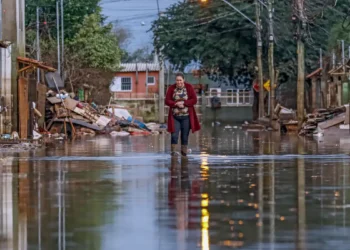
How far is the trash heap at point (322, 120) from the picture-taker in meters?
40.2

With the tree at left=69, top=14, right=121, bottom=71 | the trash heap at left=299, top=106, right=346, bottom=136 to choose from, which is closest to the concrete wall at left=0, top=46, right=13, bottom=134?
the trash heap at left=299, top=106, right=346, bottom=136

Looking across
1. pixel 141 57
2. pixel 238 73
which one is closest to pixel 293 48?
pixel 238 73

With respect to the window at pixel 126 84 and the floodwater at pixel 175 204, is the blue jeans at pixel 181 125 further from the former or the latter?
the window at pixel 126 84

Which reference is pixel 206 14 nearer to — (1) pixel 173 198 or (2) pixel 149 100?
(2) pixel 149 100

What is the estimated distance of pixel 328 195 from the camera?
13.3 m

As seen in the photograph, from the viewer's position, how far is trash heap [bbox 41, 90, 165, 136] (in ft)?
139

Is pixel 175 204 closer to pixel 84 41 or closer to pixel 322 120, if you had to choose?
pixel 322 120

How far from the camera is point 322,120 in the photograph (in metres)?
41.1

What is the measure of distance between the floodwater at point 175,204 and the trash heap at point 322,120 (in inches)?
782

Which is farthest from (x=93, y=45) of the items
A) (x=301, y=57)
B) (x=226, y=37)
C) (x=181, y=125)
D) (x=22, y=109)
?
(x=181, y=125)

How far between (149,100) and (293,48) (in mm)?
17915

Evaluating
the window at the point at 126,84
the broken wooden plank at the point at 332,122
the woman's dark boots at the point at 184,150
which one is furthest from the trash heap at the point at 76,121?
the window at the point at 126,84

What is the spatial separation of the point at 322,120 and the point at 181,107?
21116mm

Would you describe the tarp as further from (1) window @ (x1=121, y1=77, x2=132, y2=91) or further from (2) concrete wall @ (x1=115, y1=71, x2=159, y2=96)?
(1) window @ (x1=121, y1=77, x2=132, y2=91)
